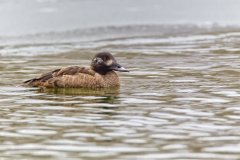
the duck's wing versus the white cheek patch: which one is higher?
the white cheek patch

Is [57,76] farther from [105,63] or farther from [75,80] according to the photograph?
[105,63]

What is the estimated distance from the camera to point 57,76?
13.7 m

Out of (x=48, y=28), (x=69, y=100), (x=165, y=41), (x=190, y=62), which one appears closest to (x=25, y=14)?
(x=48, y=28)

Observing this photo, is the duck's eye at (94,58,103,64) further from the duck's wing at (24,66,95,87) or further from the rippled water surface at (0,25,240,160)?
the rippled water surface at (0,25,240,160)

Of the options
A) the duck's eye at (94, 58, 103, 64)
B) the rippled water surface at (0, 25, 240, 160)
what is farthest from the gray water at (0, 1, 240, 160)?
the duck's eye at (94, 58, 103, 64)

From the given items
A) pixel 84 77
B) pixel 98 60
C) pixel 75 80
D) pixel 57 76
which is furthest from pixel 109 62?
pixel 57 76

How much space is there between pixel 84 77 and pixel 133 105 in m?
2.35

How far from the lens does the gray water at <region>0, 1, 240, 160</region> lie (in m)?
8.67

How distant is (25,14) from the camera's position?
21.9 metres

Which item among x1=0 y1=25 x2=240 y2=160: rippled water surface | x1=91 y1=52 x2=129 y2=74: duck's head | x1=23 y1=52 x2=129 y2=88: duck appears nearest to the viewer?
x1=0 y1=25 x2=240 y2=160: rippled water surface

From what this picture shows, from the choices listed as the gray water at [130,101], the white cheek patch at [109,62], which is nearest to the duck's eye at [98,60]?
the white cheek patch at [109,62]

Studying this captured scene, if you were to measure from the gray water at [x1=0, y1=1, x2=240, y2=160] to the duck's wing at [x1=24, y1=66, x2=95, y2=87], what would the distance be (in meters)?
0.28

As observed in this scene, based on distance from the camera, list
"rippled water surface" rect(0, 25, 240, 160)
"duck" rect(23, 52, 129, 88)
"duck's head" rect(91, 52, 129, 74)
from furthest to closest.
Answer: "duck's head" rect(91, 52, 129, 74) < "duck" rect(23, 52, 129, 88) < "rippled water surface" rect(0, 25, 240, 160)

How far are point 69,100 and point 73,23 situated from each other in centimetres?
966
